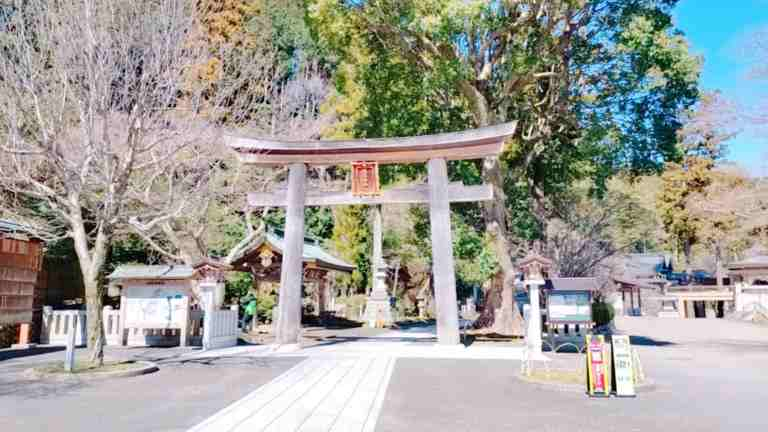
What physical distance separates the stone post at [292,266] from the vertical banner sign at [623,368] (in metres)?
7.88

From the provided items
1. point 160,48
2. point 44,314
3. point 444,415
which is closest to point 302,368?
point 444,415

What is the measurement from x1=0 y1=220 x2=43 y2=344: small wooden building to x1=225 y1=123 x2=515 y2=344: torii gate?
218 inches

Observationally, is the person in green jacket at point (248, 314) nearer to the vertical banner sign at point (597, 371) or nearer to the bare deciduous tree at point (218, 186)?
the bare deciduous tree at point (218, 186)

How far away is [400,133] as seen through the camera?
17.0m

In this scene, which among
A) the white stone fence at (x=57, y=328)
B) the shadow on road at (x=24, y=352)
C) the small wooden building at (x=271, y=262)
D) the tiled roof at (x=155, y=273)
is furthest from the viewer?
the small wooden building at (x=271, y=262)

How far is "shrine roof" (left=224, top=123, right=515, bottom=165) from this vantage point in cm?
1293

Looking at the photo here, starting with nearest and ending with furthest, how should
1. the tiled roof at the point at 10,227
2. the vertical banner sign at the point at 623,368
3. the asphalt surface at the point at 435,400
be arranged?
1. the asphalt surface at the point at 435,400
2. the vertical banner sign at the point at 623,368
3. the tiled roof at the point at 10,227

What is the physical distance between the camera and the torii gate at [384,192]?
12.6 meters

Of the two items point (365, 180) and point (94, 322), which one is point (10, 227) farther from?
point (365, 180)

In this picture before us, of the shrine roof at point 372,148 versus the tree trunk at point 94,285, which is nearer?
the tree trunk at point 94,285

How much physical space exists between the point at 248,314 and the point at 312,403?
41.7 feet

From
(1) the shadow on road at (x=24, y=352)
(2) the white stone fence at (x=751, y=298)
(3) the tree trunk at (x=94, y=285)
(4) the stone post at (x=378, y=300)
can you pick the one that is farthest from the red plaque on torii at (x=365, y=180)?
(2) the white stone fence at (x=751, y=298)

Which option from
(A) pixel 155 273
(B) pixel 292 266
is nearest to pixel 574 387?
(B) pixel 292 266

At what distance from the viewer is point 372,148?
13484 millimetres
